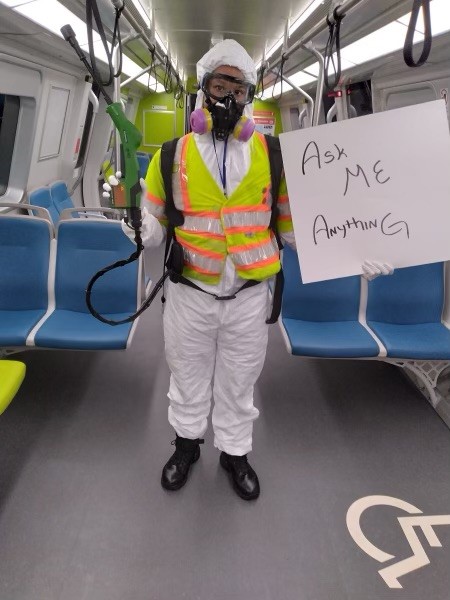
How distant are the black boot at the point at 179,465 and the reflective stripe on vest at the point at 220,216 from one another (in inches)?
42.5

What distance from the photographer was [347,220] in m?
1.94

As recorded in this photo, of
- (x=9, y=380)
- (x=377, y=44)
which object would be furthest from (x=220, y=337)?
(x=377, y=44)

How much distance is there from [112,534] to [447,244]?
217 cm

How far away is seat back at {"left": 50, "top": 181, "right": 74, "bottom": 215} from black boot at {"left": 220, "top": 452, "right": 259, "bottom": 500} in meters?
4.37

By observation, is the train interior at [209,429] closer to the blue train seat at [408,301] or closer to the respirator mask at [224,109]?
the blue train seat at [408,301]

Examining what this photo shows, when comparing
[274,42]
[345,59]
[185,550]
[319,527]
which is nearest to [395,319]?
[319,527]

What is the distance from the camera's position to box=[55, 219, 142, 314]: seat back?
3176 millimetres

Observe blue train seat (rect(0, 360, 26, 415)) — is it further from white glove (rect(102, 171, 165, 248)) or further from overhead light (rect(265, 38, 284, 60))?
overhead light (rect(265, 38, 284, 60))

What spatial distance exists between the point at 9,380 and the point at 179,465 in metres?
1.04

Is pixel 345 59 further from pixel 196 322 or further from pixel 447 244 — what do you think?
pixel 196 322

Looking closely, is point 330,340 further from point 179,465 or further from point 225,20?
point 225,20

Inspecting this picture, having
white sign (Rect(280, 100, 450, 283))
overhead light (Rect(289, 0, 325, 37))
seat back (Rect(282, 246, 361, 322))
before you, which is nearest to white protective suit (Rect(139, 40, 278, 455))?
white sign (Rect(280, 100, 450, 283))

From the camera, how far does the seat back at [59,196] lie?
17.8 ft

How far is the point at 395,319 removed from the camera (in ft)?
10.6
